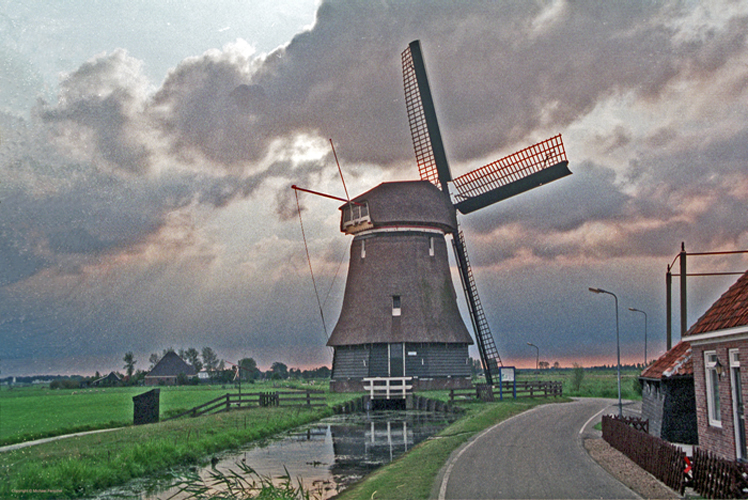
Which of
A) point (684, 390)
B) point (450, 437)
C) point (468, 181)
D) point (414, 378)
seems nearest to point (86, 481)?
point (450, 437)

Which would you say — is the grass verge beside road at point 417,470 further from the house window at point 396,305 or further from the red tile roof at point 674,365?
the house window at point 396,305

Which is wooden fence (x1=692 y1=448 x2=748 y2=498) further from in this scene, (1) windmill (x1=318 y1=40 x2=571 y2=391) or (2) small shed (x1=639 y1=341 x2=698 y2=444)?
(1) windmill (x1=318 y1=40 x2=571 y2=391)

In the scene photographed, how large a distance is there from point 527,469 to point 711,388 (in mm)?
4652

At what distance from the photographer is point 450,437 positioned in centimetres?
2153

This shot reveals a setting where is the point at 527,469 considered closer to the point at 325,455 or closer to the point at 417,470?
the point at 417,470

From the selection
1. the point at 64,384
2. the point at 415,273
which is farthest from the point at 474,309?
the point at 64,384

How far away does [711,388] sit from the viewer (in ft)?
48.8

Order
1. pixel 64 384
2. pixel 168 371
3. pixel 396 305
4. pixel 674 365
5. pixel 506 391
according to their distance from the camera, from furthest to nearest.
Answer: pixel 168 371 → pixel 64 384 → pixel 506 391 → pixel 396 305 → pixel 674 365

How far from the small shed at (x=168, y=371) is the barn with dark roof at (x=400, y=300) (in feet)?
215

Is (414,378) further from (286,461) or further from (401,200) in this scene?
(286,461)

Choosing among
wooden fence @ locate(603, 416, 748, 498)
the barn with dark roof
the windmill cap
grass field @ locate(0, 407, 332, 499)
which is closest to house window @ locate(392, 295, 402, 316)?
the barn with dark roof

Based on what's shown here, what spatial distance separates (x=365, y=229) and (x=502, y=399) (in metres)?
13.3

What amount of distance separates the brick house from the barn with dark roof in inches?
847

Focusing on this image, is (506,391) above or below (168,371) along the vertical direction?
above
